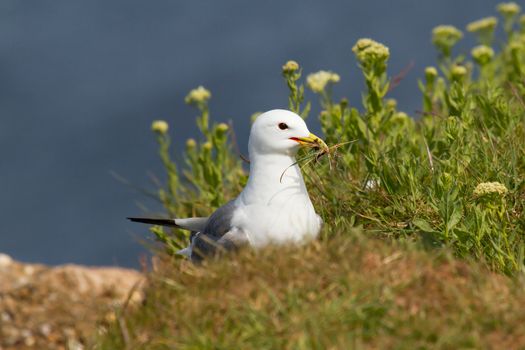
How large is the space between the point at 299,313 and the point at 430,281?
78 cm

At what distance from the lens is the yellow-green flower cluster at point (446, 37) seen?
33.9 feet

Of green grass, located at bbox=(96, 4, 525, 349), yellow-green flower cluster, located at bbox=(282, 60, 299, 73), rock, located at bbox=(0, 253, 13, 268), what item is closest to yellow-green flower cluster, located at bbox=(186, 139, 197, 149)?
green grass, located at bbox=(96, 4, 525, 349)

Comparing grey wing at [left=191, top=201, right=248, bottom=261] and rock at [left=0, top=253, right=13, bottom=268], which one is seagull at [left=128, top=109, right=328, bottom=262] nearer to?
grey wing at [left=191, top=201, right=248, bottom=261]

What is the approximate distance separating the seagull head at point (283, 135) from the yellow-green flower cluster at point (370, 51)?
1.81 meters

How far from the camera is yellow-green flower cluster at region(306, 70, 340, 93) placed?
365 inches

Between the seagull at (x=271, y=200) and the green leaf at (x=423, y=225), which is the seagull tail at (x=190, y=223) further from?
the green leaf at (x=423, y=225)

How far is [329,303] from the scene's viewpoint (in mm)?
5105

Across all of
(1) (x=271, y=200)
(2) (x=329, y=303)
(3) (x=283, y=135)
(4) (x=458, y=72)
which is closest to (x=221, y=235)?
(1) (x=271, y=200)

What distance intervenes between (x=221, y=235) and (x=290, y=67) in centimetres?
203

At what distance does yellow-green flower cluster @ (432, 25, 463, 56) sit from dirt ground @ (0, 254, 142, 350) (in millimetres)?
5569

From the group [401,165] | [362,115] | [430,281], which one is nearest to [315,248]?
[430,281]

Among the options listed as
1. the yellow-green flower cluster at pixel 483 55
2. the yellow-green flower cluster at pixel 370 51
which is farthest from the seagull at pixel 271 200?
the yellow-green flower cluster at pixel 483 55

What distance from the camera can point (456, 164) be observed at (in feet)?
25.6

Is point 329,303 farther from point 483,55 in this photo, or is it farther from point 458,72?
point 483,55
